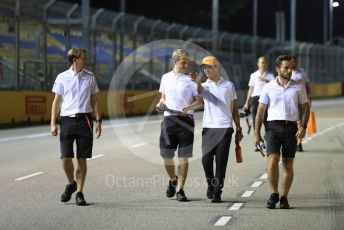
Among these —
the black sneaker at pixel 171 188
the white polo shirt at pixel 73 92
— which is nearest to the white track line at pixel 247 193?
the black sneaker at pixel 171 188

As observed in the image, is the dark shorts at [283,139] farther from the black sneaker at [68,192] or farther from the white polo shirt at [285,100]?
the black sneaker at [68,192]

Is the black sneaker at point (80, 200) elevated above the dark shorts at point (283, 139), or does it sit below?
below

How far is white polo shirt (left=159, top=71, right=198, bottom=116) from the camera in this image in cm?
962

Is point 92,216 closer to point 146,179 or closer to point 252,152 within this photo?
point 146,179

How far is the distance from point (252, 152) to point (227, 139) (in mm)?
6961

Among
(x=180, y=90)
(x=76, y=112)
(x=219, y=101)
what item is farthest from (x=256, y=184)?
(x=76, y=112)

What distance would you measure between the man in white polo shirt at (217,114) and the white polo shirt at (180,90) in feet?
0.34

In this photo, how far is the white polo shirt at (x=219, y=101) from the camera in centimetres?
965

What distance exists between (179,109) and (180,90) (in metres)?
0.22

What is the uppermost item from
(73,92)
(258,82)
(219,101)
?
(258,82)

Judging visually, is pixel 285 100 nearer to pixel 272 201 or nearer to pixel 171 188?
pixel 272 201

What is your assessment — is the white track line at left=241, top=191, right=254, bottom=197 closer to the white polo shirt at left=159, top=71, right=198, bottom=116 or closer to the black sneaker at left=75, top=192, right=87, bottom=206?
the white polo shirt at left=159, top=71, right=198, bottom=116

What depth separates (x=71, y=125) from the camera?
9438 mm

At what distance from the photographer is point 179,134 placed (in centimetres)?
976
